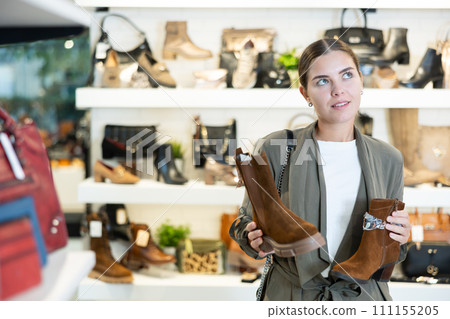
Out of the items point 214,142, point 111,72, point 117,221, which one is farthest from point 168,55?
point 117,221

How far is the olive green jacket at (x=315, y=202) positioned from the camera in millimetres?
698

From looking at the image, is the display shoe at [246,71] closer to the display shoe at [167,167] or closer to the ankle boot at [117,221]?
the display shoe at [167,167]

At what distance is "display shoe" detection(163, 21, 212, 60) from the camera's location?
128 cm

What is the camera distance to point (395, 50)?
3.92 ft

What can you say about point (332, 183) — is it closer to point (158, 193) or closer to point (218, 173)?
point (218, 173)

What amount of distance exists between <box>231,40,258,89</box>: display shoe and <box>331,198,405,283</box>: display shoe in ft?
2.46

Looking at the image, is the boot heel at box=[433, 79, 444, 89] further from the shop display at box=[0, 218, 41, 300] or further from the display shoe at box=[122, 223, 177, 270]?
the shop display at box=[0, 218, 41, 300]

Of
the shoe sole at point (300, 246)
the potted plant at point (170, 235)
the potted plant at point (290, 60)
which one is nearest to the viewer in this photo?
the shoe sole at point (300, 246)

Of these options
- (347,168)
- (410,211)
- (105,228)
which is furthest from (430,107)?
(105,228)

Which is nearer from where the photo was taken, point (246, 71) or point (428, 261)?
point (428, 261)

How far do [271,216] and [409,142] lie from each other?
0.60 metres

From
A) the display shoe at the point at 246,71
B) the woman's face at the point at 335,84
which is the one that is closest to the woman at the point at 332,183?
the woman's face at the point at 335,84

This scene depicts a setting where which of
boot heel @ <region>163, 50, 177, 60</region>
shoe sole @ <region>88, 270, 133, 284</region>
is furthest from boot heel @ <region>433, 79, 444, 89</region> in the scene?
shoe sole @ <region>88, 270, 133, 284</region>

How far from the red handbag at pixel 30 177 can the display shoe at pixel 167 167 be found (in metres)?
0.84
